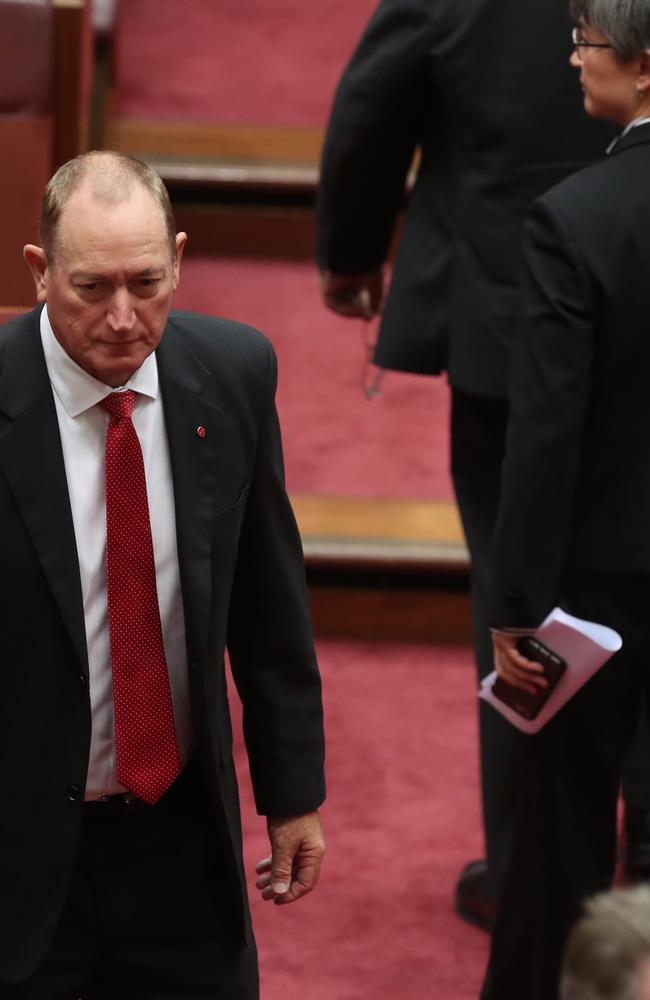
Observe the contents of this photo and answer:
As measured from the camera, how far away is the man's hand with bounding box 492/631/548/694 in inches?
70.1

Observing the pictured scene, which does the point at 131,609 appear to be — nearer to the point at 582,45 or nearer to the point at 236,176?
the point at 582,45

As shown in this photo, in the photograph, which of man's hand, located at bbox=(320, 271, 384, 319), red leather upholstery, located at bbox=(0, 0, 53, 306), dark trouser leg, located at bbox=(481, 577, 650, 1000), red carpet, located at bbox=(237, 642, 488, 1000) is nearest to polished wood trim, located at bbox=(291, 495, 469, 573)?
red carpet, located at bbox=(237, 642, 488, 1000)

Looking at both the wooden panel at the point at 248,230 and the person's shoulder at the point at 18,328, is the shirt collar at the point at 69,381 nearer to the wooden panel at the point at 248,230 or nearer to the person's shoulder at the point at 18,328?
the person's shoulder at the point at 18,328

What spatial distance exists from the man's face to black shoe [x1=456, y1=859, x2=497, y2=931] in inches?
44.9

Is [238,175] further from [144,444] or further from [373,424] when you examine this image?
[144,444]

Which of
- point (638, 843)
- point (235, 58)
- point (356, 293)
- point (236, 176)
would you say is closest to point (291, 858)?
point (638, 843)

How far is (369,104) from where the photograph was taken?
2098mm

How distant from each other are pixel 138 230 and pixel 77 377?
12 centimetres

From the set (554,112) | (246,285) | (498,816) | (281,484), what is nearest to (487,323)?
(554,112)

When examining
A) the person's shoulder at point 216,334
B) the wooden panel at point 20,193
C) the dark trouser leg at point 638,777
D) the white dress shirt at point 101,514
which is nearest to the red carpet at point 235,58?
the wooden panel at point 20,193

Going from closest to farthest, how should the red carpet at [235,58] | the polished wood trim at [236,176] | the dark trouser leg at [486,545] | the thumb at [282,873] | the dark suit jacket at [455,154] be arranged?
1. the thumb at [282,873]
2. the dark suit jacket at [455,154]
3. the dark trouser leg at [486,545]
4. the polished wood trim at [236,176]
5. the red carpet at [235,58]

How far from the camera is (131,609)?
1308mm

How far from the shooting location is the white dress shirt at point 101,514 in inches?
50.9

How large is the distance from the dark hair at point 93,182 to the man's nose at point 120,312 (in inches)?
2.1
